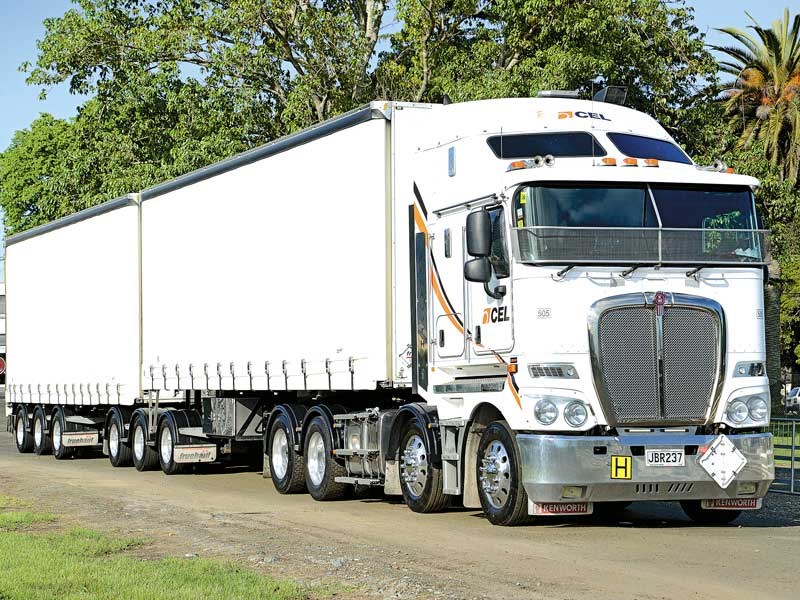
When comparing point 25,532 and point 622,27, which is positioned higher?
point 622,27

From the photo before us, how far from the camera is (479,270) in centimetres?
1318

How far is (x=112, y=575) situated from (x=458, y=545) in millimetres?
3331

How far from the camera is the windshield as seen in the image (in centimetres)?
1284

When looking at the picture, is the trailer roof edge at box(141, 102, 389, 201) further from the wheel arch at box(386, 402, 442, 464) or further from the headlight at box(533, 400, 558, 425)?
the headlight at box(533, 400, 558, 425)

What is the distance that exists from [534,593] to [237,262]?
35.7 feet

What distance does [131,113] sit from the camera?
35844 millimetres

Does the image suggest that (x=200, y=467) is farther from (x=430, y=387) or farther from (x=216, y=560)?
A: (x=216, y=560)

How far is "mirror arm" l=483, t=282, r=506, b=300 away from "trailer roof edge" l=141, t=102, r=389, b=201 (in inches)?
122

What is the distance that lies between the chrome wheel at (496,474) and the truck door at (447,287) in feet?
3.52

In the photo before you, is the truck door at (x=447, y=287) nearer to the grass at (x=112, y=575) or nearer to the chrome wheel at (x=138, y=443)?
the grass at (x=112, y=575)

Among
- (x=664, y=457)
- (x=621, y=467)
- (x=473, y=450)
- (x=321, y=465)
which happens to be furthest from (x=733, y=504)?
(x=321, y=465)

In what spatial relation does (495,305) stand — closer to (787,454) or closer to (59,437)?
(787,454)

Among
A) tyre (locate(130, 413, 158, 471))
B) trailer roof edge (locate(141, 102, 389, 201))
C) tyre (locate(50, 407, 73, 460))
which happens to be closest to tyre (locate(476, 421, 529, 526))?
trailer roof edge (locate(141, 102, 389, 201))

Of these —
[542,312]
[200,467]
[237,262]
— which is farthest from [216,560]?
[200,467]
